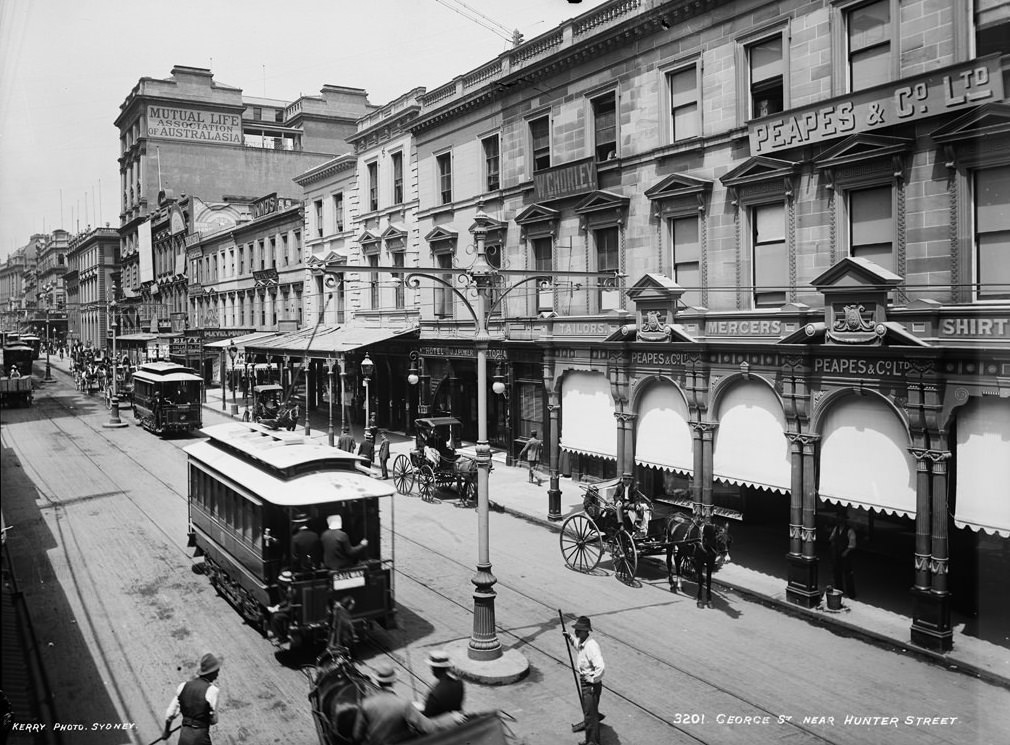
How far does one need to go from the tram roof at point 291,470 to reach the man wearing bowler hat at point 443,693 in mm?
4058

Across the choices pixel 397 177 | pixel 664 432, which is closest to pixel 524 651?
pixel 664 432

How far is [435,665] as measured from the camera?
8.45 m

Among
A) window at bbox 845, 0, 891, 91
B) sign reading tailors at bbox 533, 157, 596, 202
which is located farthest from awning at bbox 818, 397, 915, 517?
sign reading tailors at bbox 533, 157, 596, 202

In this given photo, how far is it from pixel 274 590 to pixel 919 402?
1087 centimetres

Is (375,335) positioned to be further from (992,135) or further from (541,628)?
(992,135)

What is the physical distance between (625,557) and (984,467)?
6.58 metres

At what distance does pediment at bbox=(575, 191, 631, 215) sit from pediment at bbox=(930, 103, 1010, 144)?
30.9ft

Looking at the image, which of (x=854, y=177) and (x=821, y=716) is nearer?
(x=821, y=716)

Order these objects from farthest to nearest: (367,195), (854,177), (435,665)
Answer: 1. (367,195)
2. (854,177)
3. (435,665)

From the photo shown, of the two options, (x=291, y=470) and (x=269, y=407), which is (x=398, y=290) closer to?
(x=269, y=407)

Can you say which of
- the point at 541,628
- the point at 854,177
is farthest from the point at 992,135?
A: the point at 541,628

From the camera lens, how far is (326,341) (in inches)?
1447

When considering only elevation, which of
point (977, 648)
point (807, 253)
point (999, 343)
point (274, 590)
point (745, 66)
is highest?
point (745, 66)

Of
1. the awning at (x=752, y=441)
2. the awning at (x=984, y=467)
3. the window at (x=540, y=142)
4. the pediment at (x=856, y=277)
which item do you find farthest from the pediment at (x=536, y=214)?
the awning at (x=984, y=467)
